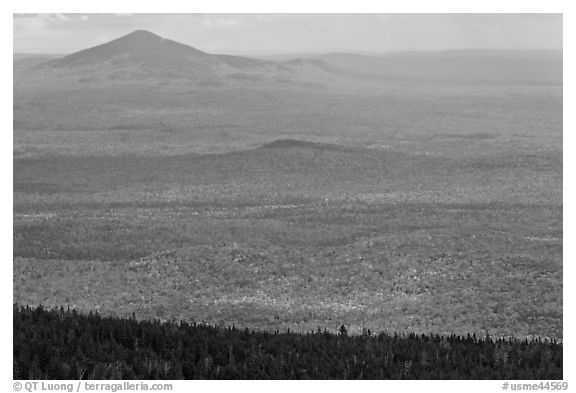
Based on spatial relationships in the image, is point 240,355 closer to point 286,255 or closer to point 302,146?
point 286,255

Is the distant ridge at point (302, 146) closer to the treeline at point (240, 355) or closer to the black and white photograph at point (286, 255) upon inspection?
the black and white photograph at point (286, 255)

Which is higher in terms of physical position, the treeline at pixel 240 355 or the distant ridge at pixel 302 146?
the treeline at pixel 240 355

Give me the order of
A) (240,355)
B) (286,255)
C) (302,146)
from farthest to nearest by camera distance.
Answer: (302,146)
(286,255)
(240,355)

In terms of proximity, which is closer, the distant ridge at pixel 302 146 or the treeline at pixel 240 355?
the treeline at pixel 240 355

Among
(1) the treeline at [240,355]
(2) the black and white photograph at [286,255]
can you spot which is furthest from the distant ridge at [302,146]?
(1) the treeline at [240,355]

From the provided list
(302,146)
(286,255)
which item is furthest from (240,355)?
(302,146)

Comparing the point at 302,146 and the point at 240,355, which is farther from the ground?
the point at 240,355

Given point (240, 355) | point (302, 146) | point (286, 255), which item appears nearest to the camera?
point (240, 355)

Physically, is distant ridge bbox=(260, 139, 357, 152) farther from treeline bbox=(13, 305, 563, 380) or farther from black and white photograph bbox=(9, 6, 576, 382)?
treeline bbox=(13, 305, 563, 380)

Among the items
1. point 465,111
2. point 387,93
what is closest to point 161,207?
point 465,111

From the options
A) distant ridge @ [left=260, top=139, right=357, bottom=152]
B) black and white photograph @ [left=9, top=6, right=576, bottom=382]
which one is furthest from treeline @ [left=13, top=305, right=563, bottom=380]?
distant ridge @ [left=260, top=139, right=357, bottom=152]
